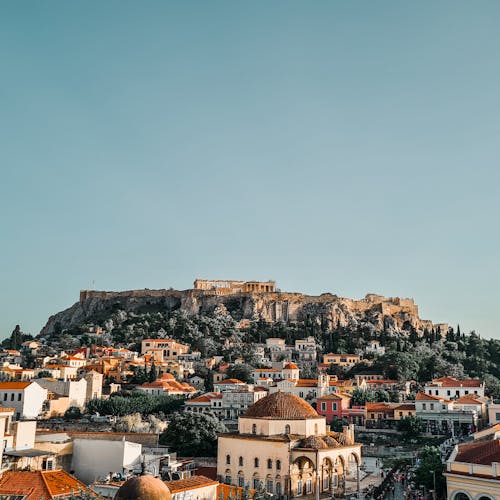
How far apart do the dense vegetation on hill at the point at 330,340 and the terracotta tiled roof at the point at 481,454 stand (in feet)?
150

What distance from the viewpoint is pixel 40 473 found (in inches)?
946

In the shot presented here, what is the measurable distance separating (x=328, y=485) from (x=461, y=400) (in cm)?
2520

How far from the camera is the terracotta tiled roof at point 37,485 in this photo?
2222cm

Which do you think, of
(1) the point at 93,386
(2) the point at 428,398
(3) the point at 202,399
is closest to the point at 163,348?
(1) the point at 93,386

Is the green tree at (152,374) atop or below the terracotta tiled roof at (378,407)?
atop

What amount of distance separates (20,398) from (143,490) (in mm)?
43717

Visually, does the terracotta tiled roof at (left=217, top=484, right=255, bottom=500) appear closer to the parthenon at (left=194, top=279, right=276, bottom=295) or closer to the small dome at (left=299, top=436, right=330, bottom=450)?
the small dome at (left=299, top=436, right=330, bottom=450)

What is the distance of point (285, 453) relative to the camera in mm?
30797

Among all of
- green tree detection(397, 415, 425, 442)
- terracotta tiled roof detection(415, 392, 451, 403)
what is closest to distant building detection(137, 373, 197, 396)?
green tree detection(397, 415, 425, 442)

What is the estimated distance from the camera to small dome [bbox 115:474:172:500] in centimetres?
1164

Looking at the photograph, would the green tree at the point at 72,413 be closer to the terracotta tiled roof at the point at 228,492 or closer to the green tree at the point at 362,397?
the green tree at the point at 362,397

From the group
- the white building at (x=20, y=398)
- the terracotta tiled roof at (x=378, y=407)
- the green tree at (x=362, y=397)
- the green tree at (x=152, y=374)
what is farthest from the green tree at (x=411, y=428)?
the white building at (x=20, y=398)

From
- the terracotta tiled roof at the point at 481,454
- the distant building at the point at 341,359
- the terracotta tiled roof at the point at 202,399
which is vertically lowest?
the terracotta tiled roof at the point at 481,454

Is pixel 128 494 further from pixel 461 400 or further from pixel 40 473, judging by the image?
pixel 461 400
